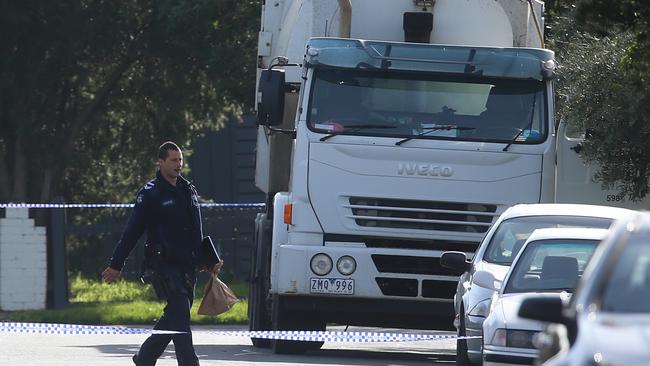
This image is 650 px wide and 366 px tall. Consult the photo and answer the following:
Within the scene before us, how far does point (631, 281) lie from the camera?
678 cm

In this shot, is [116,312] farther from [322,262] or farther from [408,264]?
[408,264]

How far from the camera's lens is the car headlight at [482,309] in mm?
11781

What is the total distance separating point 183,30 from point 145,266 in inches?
527

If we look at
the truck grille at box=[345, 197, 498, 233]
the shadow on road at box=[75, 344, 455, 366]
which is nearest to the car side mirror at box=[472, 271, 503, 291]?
the truck grille at box=[345, 197, 498, 233]

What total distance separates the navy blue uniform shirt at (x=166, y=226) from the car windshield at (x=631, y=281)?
508cm

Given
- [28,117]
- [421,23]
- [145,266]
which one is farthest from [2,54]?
[145,266]

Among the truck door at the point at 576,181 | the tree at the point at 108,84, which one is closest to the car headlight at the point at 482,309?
the truck door at the point at 576,181

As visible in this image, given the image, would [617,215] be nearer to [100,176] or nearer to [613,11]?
[613,11]

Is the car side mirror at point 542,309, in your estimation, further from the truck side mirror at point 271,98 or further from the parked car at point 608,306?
the truck side mirror at point 271,98

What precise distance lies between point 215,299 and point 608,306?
562cm

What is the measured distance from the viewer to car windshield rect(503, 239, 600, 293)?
11375mm

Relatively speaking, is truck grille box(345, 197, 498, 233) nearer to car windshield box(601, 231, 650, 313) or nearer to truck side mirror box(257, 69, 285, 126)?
truck side mirror box(257, 69, 285, 126)

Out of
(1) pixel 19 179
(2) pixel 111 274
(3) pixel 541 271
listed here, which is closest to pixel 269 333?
(2) pixel 111 274

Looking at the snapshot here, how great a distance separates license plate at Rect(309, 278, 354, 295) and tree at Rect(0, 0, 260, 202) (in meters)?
9.76
